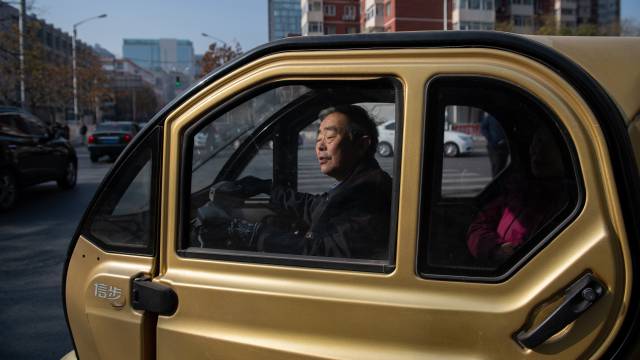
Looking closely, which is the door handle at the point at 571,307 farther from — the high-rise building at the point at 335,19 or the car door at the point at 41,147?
the high-rise building at the point at 335,19

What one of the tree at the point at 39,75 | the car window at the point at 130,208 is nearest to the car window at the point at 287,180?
the car window at the point at 130,208

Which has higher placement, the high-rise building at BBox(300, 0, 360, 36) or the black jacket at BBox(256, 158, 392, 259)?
the high-rise building at BBox(300, 0, 360, 36)

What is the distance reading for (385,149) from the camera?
1.90m

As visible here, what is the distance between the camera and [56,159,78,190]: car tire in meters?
11.7

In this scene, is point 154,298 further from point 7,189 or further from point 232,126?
point 7,189

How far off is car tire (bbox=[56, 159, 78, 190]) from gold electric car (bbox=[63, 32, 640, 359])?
10.8 m

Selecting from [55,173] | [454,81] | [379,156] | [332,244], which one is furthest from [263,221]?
[55,173]

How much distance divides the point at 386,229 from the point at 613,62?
80 centimetres

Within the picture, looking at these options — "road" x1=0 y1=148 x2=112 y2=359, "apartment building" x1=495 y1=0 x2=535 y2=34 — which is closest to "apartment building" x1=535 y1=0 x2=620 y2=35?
"apartment building" x1=495 y1=0 x2=535 y2=34

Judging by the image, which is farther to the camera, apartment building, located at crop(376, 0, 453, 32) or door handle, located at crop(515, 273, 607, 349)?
apartment building, located at crop(376, 0, 453, 32)

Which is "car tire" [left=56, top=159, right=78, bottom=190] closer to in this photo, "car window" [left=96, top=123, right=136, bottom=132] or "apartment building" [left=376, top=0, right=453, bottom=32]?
"car window" [left=96, top=123, right=136, bottom=132]

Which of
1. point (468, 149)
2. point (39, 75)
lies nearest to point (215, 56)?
point (39, 75)

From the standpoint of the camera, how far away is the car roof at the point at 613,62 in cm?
146

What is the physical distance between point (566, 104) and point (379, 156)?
0.72 metres
